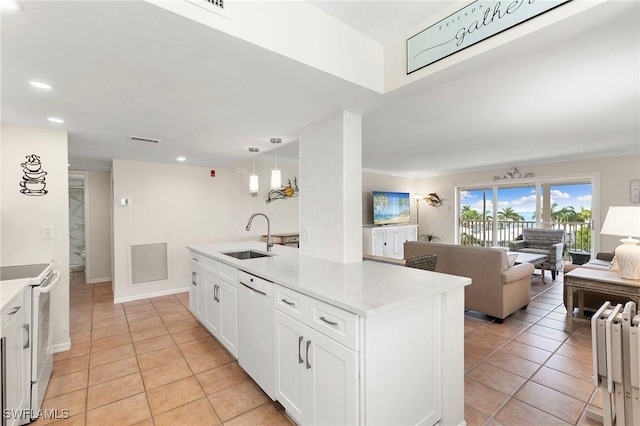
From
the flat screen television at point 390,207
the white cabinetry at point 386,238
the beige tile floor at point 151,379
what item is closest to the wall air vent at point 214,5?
the beige tile floor at point 151,379

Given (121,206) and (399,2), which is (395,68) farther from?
(121,206)

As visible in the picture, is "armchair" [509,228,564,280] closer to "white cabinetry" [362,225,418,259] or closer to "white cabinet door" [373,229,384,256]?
"white cabinetry" [362,225,418,259]

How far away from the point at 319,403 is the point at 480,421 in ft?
3.62

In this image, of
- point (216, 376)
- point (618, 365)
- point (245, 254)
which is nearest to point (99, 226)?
point (245, 254)

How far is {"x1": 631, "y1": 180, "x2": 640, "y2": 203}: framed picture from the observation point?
5.24 m

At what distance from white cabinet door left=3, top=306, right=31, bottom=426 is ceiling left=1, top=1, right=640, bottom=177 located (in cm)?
150

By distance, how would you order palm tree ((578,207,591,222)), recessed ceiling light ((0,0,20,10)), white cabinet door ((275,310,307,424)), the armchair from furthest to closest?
1. palm tree ((578,207,591,222))
2. the armchair
3. white cabinet door ((275,310,307,424))
4. recessed ceiling light ((0,0,20,10))

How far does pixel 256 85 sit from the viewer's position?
6.32 ft

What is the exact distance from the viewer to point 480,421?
Answer: 1.82 m

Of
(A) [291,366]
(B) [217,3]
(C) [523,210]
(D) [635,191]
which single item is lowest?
(A) [291,366]

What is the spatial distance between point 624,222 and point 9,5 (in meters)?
4.39

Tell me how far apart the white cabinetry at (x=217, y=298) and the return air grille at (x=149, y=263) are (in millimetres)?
1701

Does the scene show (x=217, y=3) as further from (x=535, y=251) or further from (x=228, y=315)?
(x=535, y=251)

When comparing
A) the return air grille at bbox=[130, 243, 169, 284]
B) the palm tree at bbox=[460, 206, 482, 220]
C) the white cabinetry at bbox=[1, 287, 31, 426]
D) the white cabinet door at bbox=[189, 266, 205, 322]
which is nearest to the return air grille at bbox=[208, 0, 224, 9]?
the white cabinetry at bbox=[1, 287, 31, 426]
